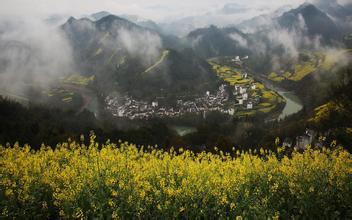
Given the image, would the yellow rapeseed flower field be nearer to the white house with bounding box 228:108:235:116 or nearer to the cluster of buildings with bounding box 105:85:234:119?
the white house with bounding box 228:108:235:116

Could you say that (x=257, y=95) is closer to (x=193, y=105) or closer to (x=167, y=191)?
(x=193, y=105)

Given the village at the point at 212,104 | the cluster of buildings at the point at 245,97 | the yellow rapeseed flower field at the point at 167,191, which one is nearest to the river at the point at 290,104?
the village at the point at 212,104

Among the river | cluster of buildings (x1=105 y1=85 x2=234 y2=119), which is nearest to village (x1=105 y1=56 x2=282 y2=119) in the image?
cluster of buildings (x1=105 y1=85 x2=234 y2=119)

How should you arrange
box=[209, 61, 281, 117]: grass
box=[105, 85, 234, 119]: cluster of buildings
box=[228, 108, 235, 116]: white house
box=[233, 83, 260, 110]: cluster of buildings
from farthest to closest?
box=[105, 85, 234, 119]: cluster of buildings, box=[233, 83, 260, 110]: cluster of buildings, box=[228, 108, 235, 116]: white house, box=[209, 61, 281, 117]: grass

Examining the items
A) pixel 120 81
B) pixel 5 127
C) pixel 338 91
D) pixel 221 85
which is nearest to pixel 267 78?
pixel 221 85

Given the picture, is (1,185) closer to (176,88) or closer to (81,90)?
(176,88)

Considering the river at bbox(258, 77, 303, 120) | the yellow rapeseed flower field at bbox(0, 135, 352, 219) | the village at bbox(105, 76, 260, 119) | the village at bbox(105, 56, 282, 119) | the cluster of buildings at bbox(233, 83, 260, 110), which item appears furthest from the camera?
the village at bbox(105, 76, 260, 119)
